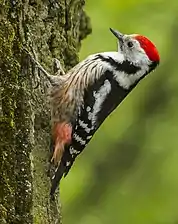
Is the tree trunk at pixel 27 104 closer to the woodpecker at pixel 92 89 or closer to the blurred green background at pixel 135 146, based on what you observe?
the woodpecker at pixel 92 89

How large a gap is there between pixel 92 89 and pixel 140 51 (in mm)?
442

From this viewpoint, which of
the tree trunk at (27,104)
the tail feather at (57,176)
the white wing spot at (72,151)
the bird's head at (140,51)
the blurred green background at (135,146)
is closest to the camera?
the tree trunk at (27,104)

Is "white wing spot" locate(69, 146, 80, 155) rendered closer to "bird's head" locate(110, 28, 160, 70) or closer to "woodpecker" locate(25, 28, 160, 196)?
"woodpecker" locate(25, 28, 160, 196)

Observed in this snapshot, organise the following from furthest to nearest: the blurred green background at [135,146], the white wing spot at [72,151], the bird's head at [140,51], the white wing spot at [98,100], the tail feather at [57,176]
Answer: the blurred green background at [135,146] < the bird's head at [140,51] < the white wing spot at [98,100] < the white wing spot at [72,151] < the tail feather at [57,176]

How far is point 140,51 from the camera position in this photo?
16.3ft

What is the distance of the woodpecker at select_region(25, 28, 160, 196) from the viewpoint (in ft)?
15.1

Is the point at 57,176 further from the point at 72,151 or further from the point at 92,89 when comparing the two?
the point at 92,89

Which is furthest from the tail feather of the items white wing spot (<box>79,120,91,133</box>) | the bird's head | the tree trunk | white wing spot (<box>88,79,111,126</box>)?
the bird's head

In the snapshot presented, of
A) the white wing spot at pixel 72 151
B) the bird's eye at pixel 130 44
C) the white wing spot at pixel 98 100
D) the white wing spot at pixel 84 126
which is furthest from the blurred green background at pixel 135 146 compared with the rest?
the white wing spot at pixel 72 151

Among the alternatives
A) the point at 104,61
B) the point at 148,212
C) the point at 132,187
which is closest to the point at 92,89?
the point at 104,61

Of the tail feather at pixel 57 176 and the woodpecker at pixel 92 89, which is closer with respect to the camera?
the tail feather at pixel 57 176

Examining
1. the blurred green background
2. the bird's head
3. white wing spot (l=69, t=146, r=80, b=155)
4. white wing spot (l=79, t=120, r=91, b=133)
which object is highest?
the bird's head

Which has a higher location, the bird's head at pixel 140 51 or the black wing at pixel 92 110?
the bird's head at pixel 140 51

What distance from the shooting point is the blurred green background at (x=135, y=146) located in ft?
25.8
